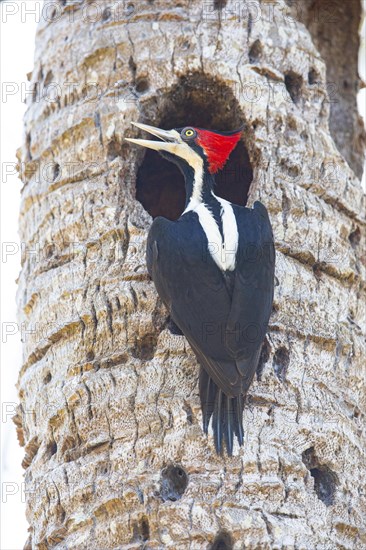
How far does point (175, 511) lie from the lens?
354 centimetres

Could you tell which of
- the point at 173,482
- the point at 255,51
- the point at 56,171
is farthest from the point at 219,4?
the point at 173,482

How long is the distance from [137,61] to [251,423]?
1.67 metres

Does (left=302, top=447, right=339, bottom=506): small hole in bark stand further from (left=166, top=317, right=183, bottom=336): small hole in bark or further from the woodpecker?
(left=166, top=317, right=183, bottom=336): small hole in bark

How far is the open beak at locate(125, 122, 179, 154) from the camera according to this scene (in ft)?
14.6

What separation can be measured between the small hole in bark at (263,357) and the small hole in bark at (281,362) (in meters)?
0.03

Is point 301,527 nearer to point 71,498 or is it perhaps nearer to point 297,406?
point 297,406

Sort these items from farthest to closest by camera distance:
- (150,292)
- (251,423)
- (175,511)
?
1. (150,292)
2. (251,423)
3. (175,511)

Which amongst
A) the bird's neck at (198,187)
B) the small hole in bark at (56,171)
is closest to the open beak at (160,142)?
the bird's neck at (198,187)

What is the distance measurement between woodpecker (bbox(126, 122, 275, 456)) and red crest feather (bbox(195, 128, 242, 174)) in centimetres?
33

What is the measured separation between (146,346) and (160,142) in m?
0.93

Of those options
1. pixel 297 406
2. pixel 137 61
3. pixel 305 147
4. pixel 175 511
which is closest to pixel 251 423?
pixel 297 406

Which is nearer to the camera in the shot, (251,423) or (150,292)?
(251,423)

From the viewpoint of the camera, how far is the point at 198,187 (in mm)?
4625

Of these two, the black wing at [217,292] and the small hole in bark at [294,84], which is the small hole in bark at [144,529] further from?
the small hole in bark at [294,84]
